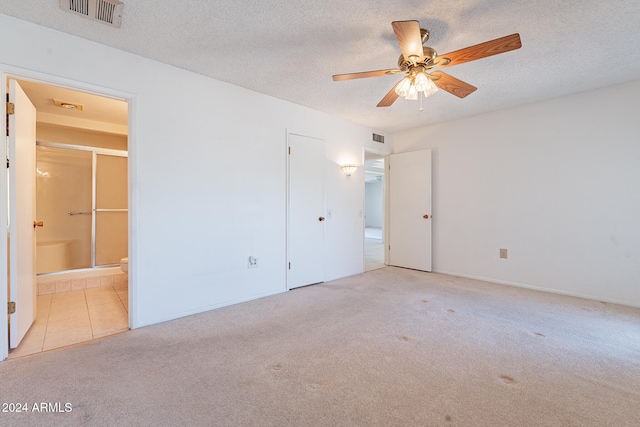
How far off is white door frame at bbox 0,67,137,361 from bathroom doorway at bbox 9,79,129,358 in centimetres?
103

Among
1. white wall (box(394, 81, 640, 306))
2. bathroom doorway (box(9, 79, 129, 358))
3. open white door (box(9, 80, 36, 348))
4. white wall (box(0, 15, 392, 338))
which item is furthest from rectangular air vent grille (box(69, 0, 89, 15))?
white wall (box(394, 81, 640, 306))

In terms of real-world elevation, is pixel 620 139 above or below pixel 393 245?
above

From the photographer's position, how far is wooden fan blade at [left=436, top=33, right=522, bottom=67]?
5.48ft

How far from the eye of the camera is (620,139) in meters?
3.19

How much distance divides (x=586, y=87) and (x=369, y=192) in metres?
10.1

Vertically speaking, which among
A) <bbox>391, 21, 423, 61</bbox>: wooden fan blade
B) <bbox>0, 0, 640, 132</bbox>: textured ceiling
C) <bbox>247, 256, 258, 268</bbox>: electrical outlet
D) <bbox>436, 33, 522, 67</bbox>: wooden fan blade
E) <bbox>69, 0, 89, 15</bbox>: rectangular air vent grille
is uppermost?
<bbox>0, 0, 640, 132</bbox>: textured ceiling

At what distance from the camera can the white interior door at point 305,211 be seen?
3707 mm

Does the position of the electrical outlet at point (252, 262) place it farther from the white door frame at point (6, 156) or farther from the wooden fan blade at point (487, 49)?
the wooden fan blade at point (487, 49)

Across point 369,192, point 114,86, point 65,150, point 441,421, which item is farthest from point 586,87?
point 369,192

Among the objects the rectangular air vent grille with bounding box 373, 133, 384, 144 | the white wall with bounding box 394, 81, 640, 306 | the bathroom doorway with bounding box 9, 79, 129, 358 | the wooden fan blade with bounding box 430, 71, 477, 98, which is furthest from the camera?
the rectangular air vent grille with bounding box 373, 133, 384, 144

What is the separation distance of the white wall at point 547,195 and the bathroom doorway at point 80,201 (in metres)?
4.78

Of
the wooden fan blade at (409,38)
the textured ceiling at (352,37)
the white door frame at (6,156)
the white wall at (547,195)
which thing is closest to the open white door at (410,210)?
the white wall at (547,195)

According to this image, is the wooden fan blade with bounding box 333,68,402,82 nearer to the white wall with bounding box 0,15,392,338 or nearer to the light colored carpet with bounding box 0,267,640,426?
the white wall with bounding box 0,15,392,338

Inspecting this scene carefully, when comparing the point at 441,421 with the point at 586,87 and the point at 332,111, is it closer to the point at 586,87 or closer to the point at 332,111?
the point at 332,111
